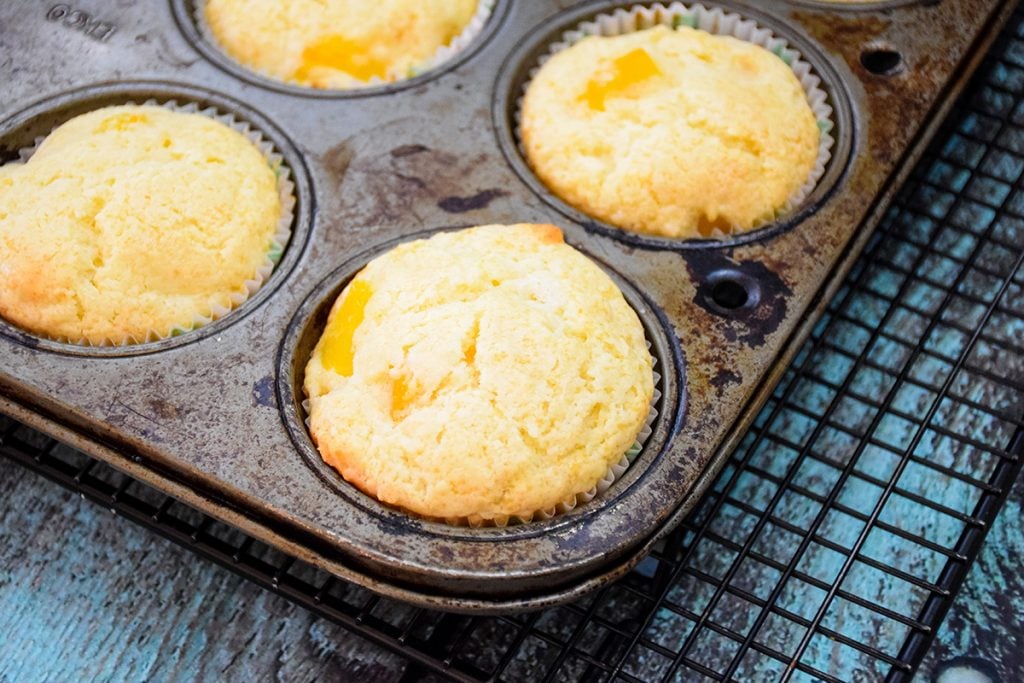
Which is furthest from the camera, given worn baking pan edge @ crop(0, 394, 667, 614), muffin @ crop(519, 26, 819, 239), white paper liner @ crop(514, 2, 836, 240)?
white paper liner @ crop(514, 2, 836, 240)

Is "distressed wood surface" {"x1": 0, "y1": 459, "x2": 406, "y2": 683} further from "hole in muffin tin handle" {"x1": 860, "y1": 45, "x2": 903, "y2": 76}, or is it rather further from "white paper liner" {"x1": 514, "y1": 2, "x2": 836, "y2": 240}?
"hole in muffin tin handle" {"x1": 860, "y1": 45, "x2": 903, "y2": 76}

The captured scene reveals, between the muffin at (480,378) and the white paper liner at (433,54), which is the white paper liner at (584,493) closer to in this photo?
the muffin at (480,378)

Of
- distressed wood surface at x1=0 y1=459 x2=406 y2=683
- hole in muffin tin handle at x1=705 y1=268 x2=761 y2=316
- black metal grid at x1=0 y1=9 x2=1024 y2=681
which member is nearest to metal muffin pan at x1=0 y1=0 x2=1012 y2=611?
hole in muffin tin handle at x1=705 y1=268 x2=761 y2=316

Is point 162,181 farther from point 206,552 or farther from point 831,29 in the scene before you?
point 831,29

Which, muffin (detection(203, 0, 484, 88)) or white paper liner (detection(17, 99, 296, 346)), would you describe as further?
muffin (detection(203, 0, 484, 88))

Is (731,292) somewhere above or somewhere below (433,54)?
below

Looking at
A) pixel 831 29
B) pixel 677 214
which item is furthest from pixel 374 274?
pixel 831 29

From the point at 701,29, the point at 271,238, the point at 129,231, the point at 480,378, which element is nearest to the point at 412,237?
the point at 271,238

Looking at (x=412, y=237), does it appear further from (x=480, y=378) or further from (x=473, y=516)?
(x=473, y=516)

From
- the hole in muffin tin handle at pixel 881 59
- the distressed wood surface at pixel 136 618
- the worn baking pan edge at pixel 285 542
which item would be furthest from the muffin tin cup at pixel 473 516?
the hole in muffin tin handle at pixel 881 59
